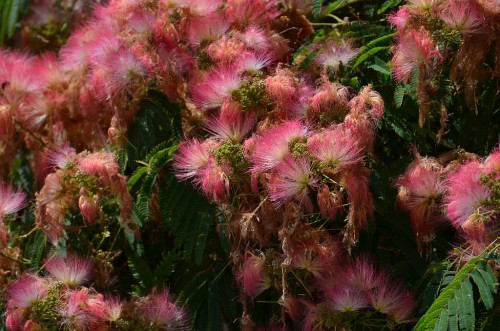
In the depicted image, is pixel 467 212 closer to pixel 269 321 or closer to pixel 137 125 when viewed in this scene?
pixel 269 321

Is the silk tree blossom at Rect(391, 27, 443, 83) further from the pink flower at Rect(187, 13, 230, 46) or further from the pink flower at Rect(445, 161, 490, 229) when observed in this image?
the pink flower at Rect(187, 13, 230, 46)

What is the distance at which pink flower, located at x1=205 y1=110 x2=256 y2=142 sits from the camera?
3.21 m

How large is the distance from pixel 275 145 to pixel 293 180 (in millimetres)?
125

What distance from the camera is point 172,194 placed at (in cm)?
349

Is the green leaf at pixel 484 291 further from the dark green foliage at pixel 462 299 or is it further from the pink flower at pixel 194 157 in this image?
the pink flower at pixel 194 157

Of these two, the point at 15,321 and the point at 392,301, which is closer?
the point at 392,301

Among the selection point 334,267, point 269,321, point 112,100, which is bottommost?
point 269,321

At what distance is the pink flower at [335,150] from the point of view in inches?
118

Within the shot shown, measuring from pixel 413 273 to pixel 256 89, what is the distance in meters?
0.76

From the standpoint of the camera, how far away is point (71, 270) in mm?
3441

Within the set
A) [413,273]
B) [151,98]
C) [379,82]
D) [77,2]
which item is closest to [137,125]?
[151,98]

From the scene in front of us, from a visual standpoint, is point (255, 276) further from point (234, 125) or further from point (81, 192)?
point (81, 192)

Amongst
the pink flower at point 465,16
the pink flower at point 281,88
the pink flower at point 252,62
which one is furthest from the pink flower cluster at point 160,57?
the pink flower at point 465,16

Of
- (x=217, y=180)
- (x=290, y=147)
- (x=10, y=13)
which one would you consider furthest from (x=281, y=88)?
(x=10, y=13)
